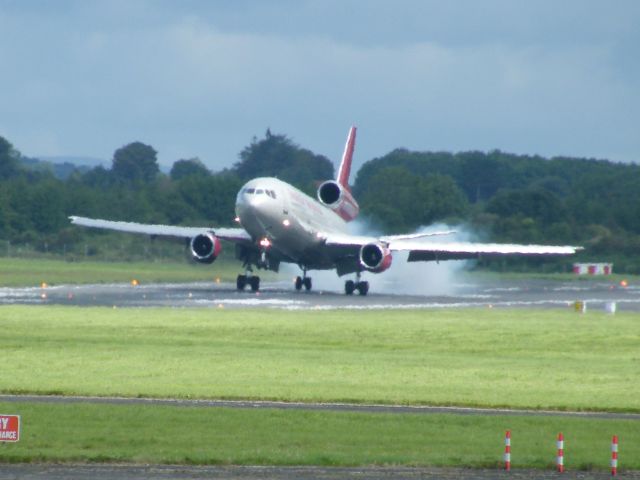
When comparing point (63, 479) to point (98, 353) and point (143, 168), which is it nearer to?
point (98, 353)

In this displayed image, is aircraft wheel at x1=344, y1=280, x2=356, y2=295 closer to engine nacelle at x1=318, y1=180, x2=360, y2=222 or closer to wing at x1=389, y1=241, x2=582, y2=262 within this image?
wing at x1=389, y1=241, x2=582, y2=262

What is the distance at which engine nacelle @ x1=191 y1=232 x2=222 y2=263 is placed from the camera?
71.3 metres

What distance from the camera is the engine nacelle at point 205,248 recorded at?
71.3 metres

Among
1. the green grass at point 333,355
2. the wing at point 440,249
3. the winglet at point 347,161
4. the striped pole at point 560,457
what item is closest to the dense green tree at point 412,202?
the winglet at point 347,161

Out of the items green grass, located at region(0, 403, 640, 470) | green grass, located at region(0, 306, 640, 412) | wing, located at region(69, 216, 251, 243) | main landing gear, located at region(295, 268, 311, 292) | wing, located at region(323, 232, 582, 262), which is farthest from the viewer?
main landing gear, located at region(295, 268, 311, 292)

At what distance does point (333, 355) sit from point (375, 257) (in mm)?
30726

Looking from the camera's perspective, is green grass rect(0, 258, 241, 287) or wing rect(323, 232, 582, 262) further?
green grass rect(0, 258, 241, 287)

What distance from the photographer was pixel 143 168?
651 feet

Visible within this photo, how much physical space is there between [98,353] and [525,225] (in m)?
62.0

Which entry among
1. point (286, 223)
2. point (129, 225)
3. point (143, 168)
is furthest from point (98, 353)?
point (143, 168)

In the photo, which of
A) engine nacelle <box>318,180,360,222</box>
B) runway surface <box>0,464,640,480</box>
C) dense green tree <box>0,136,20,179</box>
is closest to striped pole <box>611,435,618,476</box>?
runway surface <box>0,464,640,480</box>

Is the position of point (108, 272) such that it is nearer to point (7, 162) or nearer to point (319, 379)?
point (319, 379)

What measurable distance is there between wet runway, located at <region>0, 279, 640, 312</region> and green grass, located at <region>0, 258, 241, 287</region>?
4.89ft

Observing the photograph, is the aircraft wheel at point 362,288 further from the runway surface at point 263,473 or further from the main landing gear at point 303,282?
the runway surface at point 263,473
